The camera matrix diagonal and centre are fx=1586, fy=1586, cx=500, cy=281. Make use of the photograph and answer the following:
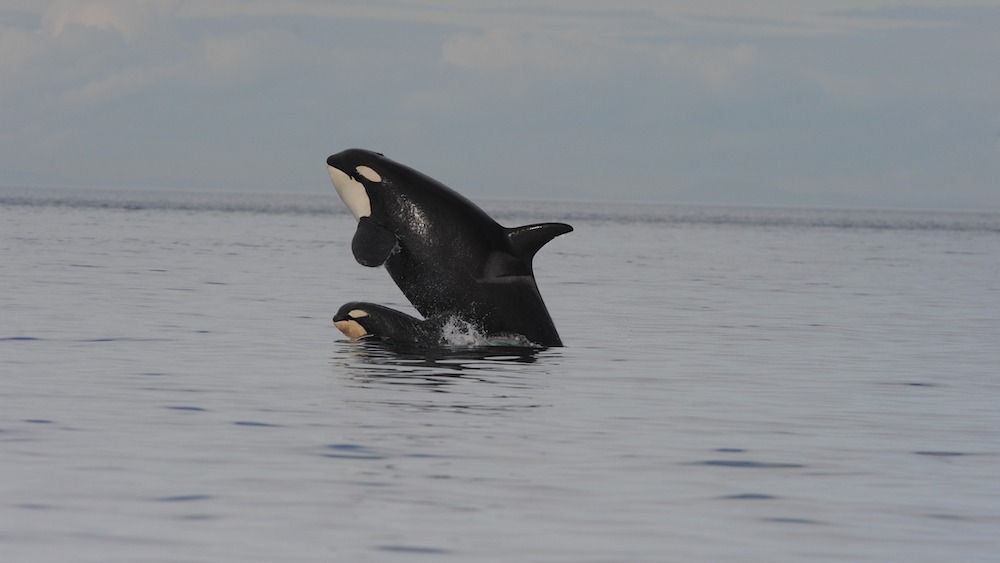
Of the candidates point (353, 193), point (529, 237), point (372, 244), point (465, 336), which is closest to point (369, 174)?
point (353, 193)

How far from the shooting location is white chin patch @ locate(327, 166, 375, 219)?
19.6 meters

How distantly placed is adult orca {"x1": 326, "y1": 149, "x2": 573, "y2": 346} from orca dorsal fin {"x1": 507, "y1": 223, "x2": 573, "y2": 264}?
12 mm

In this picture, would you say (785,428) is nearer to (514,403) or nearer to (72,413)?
(514,403)

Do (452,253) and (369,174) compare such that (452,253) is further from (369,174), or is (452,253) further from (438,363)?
(438,363)

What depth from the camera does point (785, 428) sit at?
13.6 metres

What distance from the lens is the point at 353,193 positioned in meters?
19.8

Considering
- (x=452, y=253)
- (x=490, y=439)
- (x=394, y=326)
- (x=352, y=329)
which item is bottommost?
(x=352, y=329)

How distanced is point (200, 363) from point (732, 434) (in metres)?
6.54

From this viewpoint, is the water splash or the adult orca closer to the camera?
the adult orca

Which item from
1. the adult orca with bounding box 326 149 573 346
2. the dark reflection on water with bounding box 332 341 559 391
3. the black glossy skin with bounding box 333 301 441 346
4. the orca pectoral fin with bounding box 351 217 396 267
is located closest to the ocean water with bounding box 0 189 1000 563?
the dark reflection on water with bounding box 332 341 559 391

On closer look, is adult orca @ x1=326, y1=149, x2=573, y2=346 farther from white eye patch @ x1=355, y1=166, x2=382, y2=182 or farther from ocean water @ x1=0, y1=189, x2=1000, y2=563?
ocean water @ x1=0, y1=189, x2=1000, y2=563

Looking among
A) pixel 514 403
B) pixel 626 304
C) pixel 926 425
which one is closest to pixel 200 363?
pixel 514 403

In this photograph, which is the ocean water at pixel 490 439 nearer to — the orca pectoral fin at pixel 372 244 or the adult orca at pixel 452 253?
the adult orca at pixel 452 253

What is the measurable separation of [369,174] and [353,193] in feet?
1.12
